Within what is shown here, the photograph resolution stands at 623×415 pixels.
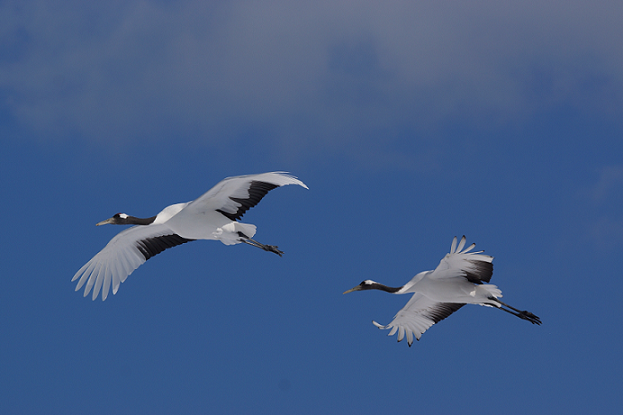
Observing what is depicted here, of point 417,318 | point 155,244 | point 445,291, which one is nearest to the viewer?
point 445,291

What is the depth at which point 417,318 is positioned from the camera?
16.9m

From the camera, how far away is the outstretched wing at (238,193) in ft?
47.1

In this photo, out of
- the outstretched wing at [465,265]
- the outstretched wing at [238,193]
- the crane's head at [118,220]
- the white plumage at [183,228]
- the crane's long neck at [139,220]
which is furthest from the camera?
the crane's head at [118,220]

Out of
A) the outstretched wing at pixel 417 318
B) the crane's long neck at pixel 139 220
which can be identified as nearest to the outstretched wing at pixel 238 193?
the crane's long neck at pixel 139 220

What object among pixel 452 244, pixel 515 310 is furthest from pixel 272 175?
pixel 515 310

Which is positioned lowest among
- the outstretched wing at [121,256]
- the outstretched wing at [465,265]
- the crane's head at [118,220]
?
the outstretched wing at [121,256]

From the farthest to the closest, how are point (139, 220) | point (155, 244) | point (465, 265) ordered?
point (155, 244) < point (139, 220) < point (465, 265)

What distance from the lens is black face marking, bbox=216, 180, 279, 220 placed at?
15.1 m

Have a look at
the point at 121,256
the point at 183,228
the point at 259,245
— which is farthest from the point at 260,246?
the point at 121,256

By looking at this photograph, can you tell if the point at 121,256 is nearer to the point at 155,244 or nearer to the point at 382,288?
the point at 155,244

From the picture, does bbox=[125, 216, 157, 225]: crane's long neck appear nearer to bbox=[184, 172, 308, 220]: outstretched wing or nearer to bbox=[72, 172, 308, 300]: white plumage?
bbox=[72, 172, 308, 300]: white plumage

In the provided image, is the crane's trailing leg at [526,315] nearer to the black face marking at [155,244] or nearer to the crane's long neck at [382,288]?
the crane's long neck at [382,288]

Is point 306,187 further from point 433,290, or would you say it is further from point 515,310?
point 515,310

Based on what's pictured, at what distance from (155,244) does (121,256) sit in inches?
37.6
